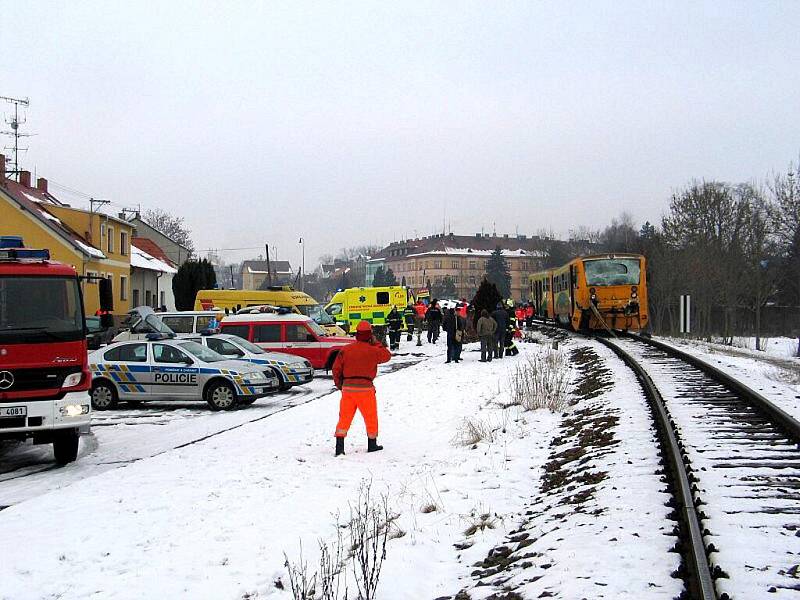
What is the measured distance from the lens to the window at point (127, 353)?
17.3 metres

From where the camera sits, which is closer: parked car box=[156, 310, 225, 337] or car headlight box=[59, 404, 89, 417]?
car headlight box=[59, 404, 89, 417]

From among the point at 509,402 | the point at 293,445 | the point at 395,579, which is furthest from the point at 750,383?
the point at 395,579

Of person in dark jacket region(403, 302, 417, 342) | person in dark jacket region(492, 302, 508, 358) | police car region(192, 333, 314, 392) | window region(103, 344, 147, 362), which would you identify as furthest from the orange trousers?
person in dark jacket region(403, 302, 417, 342)

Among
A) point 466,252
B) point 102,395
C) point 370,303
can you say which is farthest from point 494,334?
point 466,252

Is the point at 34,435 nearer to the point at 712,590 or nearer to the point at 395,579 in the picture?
the point at 395,579

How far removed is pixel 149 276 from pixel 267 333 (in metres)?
33.9

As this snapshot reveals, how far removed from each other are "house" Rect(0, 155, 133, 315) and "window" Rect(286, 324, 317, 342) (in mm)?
13502

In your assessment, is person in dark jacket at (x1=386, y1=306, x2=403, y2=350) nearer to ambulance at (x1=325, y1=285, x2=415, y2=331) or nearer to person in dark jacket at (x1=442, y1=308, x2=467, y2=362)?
person in dark jacket at (x1=442, y1=308, x2=467, y2=362)

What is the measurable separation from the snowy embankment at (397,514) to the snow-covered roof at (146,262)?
132 feet

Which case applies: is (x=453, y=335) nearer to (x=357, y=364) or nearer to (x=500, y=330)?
(x=500, y=330)

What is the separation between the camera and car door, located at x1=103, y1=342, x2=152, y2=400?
674 inches

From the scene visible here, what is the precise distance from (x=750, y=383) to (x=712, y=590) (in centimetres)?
1017

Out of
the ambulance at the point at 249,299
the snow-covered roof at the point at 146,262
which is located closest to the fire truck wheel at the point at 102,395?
the ambulance at the point at 249,299

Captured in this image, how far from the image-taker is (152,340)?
57.5 ft
